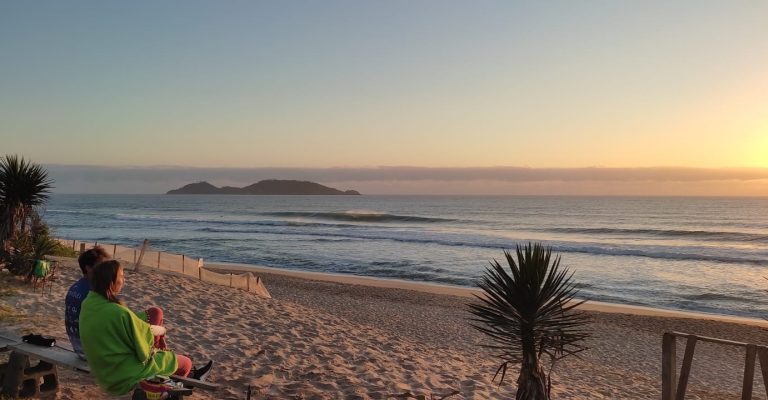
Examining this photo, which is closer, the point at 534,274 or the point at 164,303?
the point at 534,274

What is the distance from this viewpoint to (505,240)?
41.1 metres

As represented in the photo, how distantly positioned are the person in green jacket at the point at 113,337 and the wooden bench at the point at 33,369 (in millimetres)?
372

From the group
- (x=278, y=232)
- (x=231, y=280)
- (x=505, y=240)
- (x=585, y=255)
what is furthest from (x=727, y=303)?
(x=278, y=232)

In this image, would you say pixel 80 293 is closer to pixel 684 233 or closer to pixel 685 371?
pixel 685 371

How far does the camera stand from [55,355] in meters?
3.98

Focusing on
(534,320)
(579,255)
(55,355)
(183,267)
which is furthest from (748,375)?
(579,255)

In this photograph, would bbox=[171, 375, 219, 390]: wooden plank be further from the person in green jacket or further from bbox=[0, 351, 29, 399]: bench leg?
bbox=[0, 351, 29, 399]: bench leg

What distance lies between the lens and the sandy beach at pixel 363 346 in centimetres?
590

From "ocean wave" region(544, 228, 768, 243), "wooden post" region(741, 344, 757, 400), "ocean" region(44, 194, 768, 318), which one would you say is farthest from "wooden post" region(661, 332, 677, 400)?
"ocean wave" region(544, 228, 768, 243)

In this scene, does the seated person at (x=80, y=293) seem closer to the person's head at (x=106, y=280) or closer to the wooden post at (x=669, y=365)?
the person's head at (x=106, y=280)

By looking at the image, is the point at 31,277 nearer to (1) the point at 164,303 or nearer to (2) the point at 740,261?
(1) the point at 164,303

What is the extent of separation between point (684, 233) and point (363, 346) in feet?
150

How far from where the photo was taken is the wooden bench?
3855 millimetres

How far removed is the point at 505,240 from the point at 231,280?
3087 cm
